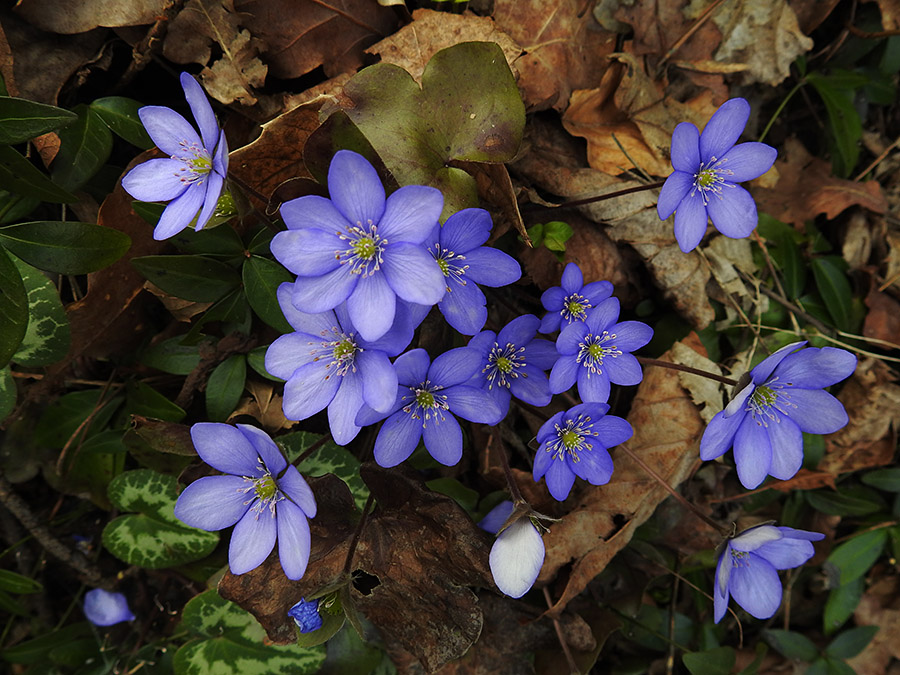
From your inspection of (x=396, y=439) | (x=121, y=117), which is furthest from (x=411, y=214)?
(x=121, y=117)

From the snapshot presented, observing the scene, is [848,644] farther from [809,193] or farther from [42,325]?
[42,325]

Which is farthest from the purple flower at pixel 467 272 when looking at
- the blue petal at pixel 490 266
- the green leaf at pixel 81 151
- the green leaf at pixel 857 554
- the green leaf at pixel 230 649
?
the green leaf at pixel 857 554

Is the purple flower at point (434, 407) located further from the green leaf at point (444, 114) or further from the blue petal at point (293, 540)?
the green leaf at point (444, 114)

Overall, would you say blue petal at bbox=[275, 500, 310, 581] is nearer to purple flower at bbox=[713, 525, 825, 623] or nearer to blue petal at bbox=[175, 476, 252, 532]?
blue petal at bbox=[175, 476, 252, 532]

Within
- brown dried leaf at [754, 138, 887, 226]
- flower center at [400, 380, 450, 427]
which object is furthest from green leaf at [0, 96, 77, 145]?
brown dried leaf at [754, 138, 887, 226]

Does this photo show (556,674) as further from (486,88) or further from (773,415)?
(486,88)
